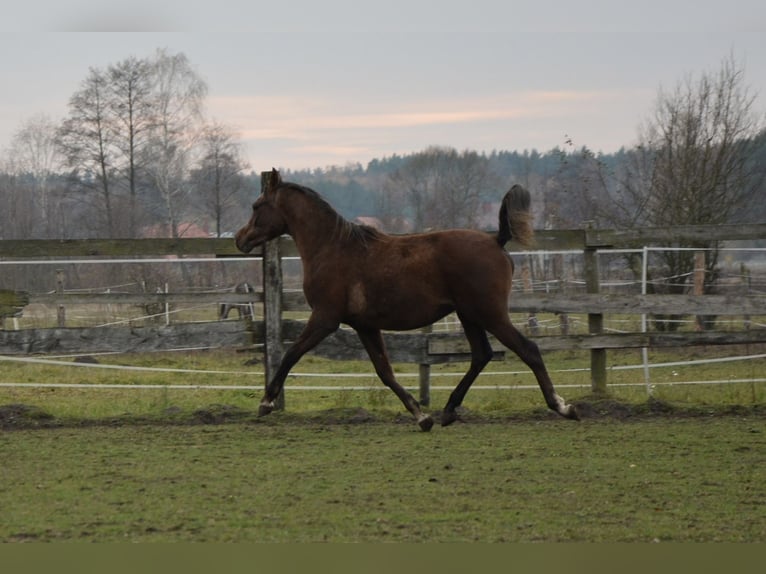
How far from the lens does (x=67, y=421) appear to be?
8812 millimetres

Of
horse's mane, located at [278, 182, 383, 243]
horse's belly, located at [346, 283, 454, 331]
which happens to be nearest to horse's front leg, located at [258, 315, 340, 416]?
horse's belly, located at [346, 283, 454, 331]

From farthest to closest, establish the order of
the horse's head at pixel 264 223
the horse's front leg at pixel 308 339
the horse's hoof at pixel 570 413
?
the horse's head at pixel 264 223 < the horse's front leg at pixel 308 339 < the horse's hoof at pixel 570 413

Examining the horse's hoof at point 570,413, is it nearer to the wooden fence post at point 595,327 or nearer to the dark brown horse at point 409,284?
the dark brown horse at point 409,284

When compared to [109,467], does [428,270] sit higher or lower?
higher

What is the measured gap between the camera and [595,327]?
959cm

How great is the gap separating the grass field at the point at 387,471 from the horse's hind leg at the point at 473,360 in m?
0.13

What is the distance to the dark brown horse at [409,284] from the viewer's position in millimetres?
7871

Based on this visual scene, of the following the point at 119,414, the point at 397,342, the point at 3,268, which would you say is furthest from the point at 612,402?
the point at 3,268

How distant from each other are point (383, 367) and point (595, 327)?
2.39m

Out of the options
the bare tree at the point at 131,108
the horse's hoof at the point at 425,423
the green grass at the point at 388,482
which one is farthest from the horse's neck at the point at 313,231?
the bare tree at the point at 131,108

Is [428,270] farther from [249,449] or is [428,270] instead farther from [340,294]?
[249,449]

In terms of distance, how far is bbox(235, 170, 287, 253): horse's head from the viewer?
28.9 feet

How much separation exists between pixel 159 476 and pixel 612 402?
461 cm

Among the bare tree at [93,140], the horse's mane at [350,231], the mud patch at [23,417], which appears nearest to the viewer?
the horse's mane at [350,231]
